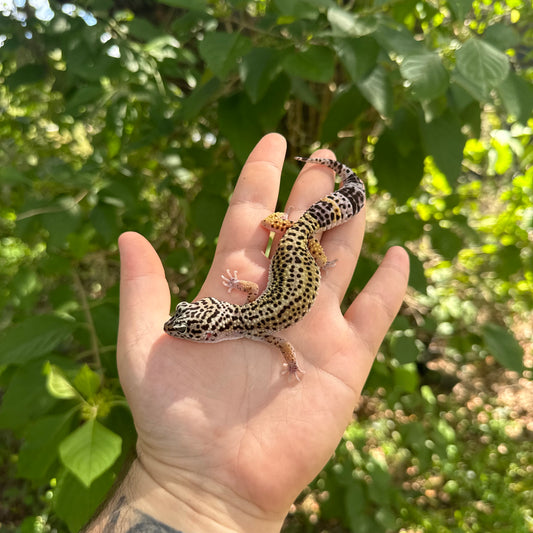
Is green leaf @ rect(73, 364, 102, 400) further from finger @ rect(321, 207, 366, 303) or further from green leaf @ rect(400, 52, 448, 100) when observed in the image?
green leaf @ rect(400, 52, 448, 100)

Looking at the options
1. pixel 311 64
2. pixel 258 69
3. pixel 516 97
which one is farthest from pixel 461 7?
pixel 258 69

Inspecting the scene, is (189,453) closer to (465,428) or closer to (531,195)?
(531,195)

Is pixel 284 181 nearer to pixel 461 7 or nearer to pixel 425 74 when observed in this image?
pixel 425 74

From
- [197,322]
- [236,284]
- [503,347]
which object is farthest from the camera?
[503,347]

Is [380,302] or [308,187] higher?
[308,187]

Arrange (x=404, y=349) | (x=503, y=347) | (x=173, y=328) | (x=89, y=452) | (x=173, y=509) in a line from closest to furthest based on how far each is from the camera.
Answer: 1. (x=89, y=452)
2. (x=173, y=509)
3. (x=173, y=328)
4. (x=404, y=349)
5. (x=503, y=347)

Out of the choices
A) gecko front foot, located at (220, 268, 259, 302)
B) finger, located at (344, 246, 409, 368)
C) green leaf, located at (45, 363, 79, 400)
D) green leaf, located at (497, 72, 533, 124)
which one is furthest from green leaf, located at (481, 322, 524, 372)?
green leaf, located at (45, 363, 79, 400)

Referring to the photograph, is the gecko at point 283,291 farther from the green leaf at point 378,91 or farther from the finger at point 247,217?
the green leaf at point 378,91

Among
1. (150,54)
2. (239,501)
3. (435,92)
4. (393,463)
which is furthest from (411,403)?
(150,54)
